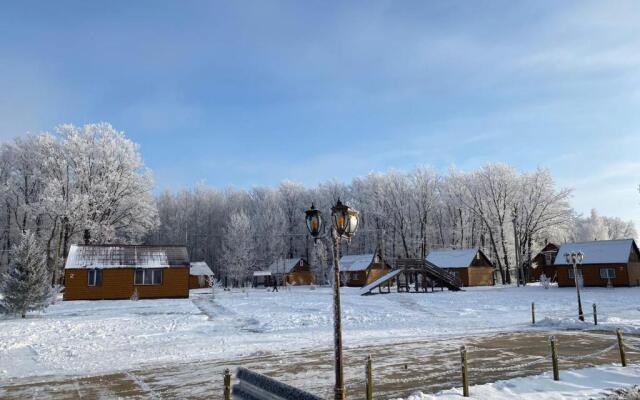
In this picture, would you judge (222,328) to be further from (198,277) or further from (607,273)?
(198,277)

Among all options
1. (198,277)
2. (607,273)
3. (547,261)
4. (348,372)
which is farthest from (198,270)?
(348,372)

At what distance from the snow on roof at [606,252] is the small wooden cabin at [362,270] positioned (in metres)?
24.6

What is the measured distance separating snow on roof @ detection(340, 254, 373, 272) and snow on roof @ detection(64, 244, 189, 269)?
30510 millimetres

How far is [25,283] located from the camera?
25.6 metres

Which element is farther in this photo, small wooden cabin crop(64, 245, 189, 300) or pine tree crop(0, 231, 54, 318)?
small wooden cabin crop(64, 245, 189, 300)

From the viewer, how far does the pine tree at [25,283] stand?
25500 millimetres

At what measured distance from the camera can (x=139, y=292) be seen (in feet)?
135

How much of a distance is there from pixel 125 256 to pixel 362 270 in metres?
35.2

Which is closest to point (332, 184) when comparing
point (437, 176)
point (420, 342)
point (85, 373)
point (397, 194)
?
point (397, 194)

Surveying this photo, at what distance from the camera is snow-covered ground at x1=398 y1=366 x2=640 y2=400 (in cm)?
964

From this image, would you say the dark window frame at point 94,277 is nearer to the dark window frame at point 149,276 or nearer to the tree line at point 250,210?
the dark window frame at point 149,276

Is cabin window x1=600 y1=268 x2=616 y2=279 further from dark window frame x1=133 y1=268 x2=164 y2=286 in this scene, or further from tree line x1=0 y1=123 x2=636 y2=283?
dark window frame x1=133 y1=268 x2=164 y2=286

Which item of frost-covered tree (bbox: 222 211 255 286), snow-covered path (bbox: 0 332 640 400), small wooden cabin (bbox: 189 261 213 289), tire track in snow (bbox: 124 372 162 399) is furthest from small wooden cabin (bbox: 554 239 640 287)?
small wooden cabin (bbox: 189 261 213 289)

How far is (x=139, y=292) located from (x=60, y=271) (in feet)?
64.5
